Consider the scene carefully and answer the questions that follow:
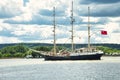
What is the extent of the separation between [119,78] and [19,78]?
71.5ft

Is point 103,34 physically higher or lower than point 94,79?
higher

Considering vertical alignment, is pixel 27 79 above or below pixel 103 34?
below

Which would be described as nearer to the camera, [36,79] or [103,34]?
[36,79]

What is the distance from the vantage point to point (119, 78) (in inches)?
3846

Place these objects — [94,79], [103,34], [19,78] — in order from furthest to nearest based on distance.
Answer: [103,34], [19,78], [94,79]

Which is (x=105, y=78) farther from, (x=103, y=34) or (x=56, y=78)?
(x=103, y=34)

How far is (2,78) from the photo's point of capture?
10562cm

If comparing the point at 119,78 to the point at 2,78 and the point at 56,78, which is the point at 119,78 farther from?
the point at 2,78

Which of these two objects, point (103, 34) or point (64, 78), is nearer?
point (64, 78)

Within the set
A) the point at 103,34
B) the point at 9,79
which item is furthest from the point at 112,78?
A: the point at 103,34

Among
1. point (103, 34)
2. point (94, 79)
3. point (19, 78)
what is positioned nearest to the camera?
point (94, 79)

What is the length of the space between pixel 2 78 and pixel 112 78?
2374cm

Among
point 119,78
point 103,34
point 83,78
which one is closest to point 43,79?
point 83,78

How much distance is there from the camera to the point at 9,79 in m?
102
